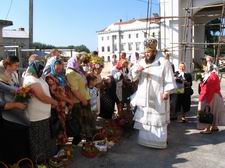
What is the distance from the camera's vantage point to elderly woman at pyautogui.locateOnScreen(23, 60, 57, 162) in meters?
4.87

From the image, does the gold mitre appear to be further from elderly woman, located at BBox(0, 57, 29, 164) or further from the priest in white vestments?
elderly woman, located at BBox(0, 57, 29, 164)

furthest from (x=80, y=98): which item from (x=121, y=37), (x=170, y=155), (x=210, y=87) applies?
(x=121, y=37)

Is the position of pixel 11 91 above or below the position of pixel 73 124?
above

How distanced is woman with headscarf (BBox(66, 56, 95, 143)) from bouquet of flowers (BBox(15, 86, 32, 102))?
1.19 meters

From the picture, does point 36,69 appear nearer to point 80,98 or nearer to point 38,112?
point 38,112

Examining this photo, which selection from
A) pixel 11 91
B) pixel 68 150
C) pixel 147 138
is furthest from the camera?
pixel 147 138

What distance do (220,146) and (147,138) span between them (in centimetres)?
135

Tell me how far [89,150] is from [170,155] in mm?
1360

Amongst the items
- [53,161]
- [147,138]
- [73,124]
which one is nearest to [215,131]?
[147,138]

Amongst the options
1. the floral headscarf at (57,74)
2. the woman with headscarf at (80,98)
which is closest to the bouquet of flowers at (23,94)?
the floral headscarf at (57,74)

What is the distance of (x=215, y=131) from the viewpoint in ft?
25.4

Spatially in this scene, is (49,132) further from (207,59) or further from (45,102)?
(207,59)

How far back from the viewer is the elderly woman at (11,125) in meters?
4.77

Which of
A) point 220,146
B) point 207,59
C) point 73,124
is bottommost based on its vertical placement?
point 220,146
